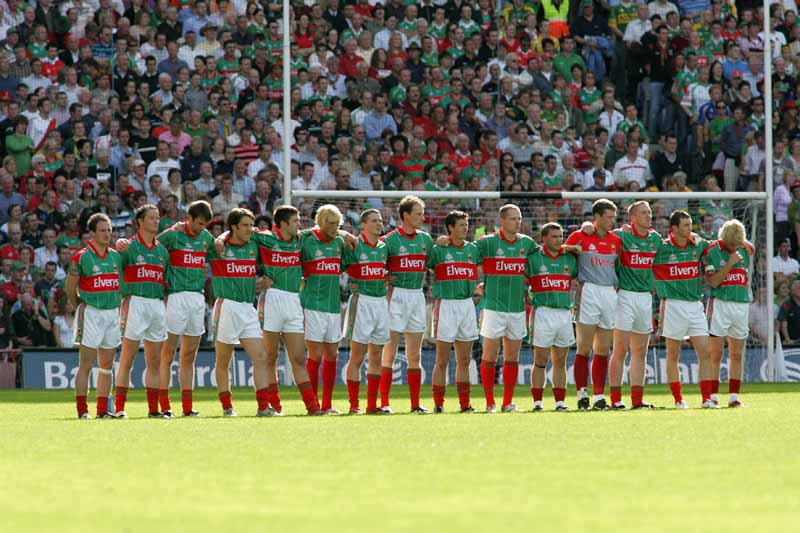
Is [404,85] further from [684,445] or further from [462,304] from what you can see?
[684,445]

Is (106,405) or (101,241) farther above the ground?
(101,241)

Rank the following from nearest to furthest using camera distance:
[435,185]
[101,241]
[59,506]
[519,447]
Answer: [59,506], [519,447], [101,241], [435,185]

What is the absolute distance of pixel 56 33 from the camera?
76.4ft

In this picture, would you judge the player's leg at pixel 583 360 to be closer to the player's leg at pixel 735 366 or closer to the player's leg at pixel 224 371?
the player's leg at pixel 735 366

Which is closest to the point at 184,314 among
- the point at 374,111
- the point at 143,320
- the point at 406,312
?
the point at 143,320

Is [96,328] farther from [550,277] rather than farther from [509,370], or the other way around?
[550,277]

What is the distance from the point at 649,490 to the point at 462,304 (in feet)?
A: 22.6

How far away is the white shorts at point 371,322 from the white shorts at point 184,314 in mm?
1552

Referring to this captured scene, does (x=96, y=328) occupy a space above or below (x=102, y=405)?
above

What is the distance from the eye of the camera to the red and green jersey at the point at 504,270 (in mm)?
14023

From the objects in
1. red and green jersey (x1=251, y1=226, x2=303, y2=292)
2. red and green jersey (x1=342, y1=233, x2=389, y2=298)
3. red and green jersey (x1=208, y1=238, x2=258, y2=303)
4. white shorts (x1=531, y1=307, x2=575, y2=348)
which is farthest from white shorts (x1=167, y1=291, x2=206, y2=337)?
white shorts (x1=531, y1=307, x2=575, y2=348)

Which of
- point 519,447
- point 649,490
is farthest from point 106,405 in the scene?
point 649,490

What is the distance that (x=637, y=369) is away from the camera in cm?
1413

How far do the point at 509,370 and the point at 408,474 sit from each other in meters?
6.12
